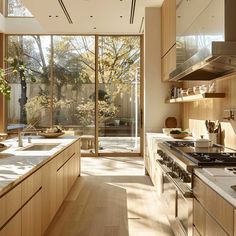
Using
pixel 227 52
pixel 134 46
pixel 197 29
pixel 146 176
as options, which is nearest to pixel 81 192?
pixel 146 176

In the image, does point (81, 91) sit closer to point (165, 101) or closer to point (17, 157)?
point (165, 101)

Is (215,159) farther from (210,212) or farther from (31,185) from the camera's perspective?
(31,185)

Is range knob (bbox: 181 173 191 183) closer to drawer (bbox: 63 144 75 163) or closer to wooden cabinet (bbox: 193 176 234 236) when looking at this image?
wooden cabinet (bbox: 193 176 234 236)

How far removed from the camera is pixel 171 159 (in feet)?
10.6

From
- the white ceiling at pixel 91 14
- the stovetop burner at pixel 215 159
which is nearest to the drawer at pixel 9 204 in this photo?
the stovetop burner at pixel 215 159

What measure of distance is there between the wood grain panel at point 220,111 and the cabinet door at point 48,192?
1.82m

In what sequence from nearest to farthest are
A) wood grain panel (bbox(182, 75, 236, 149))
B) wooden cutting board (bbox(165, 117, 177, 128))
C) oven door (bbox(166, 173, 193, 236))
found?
oven door (bbox(166, 173, 193, 236)), wood grain panel (bbox(182, 75, 236, 149)), wooden cutting board (bbox(165, 117, 177, 128))

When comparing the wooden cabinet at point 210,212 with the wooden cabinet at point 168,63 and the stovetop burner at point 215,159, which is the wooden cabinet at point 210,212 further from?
the wooden cabinet at point 168,63

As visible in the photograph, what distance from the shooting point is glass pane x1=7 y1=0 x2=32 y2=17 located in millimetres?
8258

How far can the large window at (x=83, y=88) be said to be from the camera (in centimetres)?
842

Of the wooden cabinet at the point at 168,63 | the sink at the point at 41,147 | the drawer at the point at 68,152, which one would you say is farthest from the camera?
the wooden cabinet at the point at 168,63

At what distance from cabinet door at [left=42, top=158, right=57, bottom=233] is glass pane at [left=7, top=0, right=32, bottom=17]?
229 inches

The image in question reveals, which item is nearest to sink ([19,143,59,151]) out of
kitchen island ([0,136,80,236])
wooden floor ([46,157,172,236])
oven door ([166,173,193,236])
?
kitchen island ([0,136,80,236])

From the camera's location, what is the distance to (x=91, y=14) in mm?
6574
